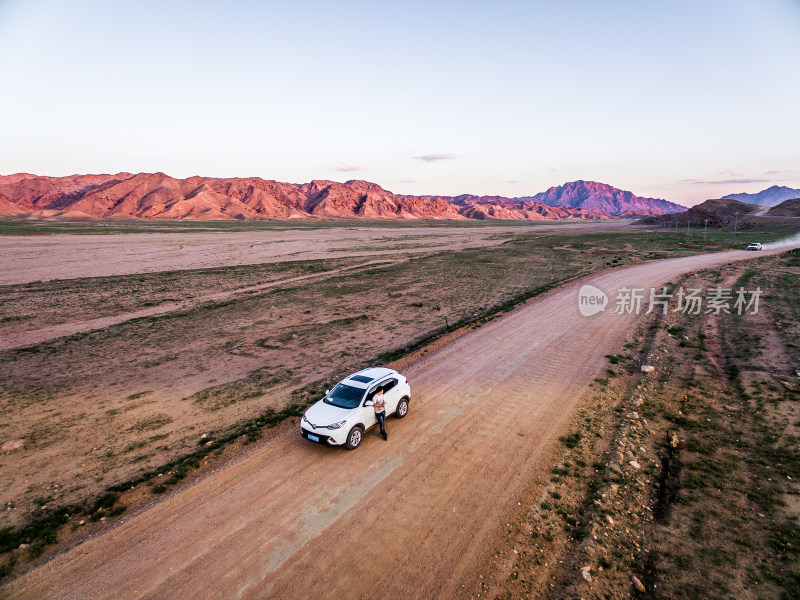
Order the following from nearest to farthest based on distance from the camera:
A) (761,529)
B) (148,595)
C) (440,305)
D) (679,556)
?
(148,595)
(679,556)
(761,529)
(440,305)

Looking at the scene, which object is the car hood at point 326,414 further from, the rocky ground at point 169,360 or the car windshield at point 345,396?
the rocky ground at point 169,360

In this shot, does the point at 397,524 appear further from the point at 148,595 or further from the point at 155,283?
the point at 155,283

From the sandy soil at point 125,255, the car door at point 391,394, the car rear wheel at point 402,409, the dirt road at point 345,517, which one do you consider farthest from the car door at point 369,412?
the sandy soil at point 125,255

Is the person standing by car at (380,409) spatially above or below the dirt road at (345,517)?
above

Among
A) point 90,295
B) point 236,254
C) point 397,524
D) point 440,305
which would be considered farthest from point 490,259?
point 397,524

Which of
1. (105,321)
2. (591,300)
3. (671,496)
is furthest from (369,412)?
(105,321)

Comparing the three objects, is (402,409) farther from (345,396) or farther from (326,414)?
(326,414)

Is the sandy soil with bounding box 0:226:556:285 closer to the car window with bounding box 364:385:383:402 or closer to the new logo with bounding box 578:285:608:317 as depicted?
the new logo with bounding box 578:285:608:317
